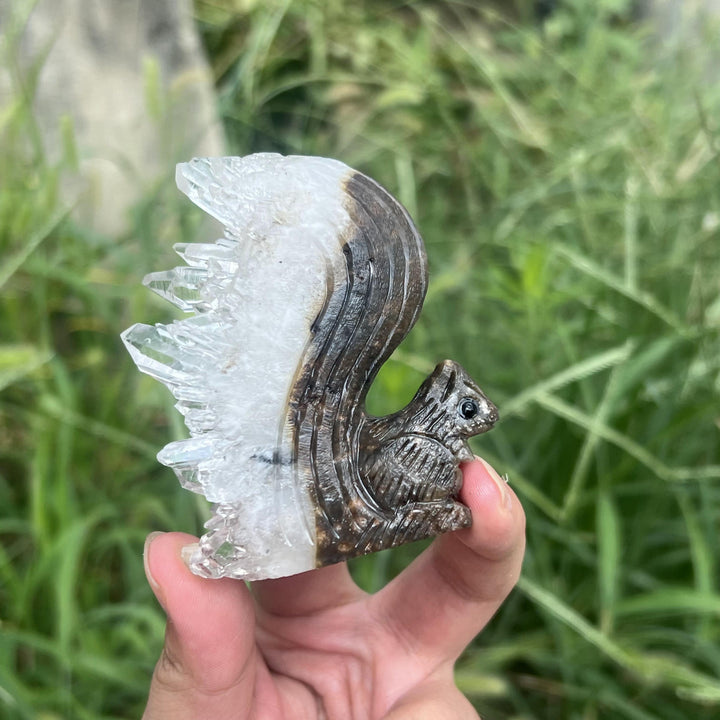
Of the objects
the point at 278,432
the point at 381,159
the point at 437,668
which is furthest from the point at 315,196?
the point at 381,159

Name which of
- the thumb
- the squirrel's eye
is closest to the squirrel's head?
the squirrel's eye

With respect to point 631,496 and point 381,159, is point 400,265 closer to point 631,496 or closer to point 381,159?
point 631,496

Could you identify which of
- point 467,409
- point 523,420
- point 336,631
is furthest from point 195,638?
point 523,420

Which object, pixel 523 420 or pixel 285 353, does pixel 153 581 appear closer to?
pixel 285 353

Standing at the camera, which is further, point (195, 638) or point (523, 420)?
point (523, 420)

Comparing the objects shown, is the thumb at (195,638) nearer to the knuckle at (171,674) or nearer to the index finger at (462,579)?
the knuckle at (171,674)
